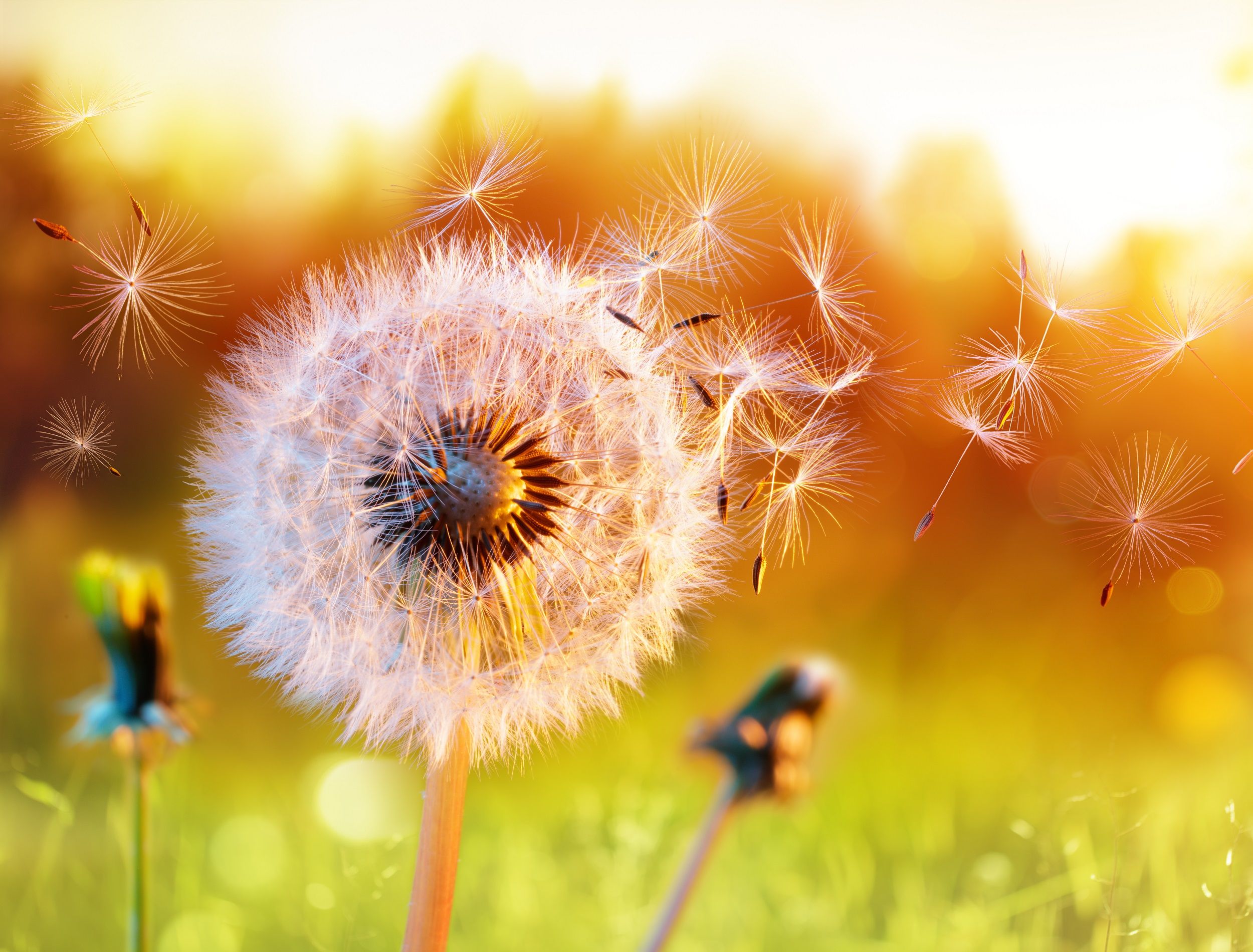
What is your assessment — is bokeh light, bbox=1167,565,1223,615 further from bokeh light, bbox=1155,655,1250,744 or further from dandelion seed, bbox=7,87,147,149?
dandelion seed, bbox=7,87,147,149

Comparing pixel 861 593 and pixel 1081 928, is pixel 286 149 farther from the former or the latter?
pixel 1081 928

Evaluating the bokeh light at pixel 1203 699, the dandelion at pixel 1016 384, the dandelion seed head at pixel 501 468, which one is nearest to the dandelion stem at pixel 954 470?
the dandelion at pixel 1016 384

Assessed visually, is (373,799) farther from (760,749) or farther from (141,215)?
(141,215)

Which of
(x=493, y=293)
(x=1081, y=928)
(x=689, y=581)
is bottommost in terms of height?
(x=1081, y=928)

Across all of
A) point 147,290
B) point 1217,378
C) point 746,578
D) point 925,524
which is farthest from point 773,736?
point 147,290

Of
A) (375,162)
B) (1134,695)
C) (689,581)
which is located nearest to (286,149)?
(375,162)

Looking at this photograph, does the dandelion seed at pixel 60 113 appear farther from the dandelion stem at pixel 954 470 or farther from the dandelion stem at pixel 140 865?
the dandelion stem at pixel 954 470
